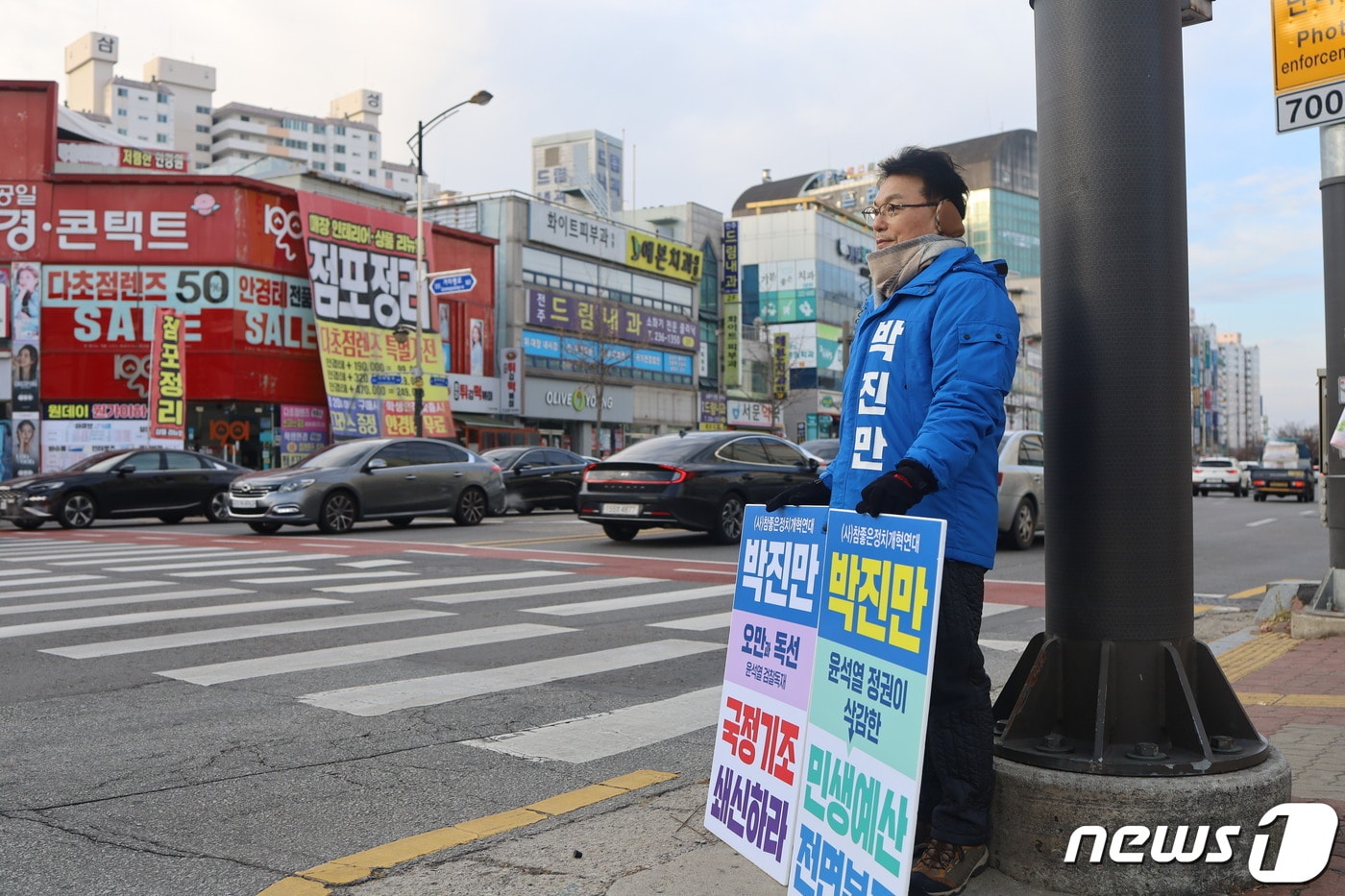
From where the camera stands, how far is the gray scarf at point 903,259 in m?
3.16

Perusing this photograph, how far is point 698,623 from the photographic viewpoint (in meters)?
8.23

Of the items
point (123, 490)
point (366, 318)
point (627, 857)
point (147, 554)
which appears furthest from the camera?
point (366, 318)

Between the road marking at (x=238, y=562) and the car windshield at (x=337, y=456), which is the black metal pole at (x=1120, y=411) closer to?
the road marking at (x=238, y=562)

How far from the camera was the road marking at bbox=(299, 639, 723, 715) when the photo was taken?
5.50 m

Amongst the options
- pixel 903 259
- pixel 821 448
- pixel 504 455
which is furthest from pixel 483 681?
pixel 504 455

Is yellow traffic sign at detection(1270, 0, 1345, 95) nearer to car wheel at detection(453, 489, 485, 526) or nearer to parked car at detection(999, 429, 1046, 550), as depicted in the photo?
parked car at detection(999, 429, 1046, 550)

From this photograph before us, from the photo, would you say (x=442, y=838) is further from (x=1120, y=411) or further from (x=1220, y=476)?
(x=1220, y=476)

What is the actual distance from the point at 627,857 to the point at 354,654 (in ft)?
12.5

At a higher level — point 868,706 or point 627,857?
point 868,706

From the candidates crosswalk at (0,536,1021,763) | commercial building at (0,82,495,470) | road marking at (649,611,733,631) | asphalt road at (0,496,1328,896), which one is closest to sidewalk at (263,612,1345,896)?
asphalt road at (0,496,1328,896)

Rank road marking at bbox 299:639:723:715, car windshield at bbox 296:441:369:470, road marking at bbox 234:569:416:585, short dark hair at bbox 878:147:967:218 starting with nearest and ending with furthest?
short dark hair at bbox 878:147:967:218 → road marking at bbox 299:639:723:715 → road marking at bbox 234:569:416:585 → car windshield at bbox 296:441:369:470

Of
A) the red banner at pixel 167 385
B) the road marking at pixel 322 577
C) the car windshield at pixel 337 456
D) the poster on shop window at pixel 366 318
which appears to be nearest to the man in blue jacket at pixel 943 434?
the road marking at pixel 322 577

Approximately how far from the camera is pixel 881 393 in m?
3.16

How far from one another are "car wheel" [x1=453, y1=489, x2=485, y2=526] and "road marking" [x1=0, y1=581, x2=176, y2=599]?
8.93 m
